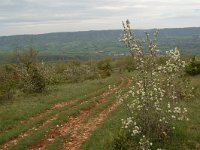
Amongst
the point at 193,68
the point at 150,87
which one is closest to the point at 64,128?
the point at 150,87

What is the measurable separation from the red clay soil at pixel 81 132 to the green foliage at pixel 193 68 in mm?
21994

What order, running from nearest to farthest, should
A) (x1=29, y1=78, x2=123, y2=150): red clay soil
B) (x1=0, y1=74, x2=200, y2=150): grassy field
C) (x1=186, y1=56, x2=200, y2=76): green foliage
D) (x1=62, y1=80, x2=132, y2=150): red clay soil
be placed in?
1. (x1=0, y1=74, x2=200, y2=150): grassy field
2. (x1=62, y1=80, x2=132, y2=150): red clay soil
3. (x1=29, y1=78, x2=123, y2=150): red clay soil
4. (x1=186, y1=56, x2=200, y2=76): green foliage

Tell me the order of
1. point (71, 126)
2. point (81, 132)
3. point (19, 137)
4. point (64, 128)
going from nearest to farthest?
point (81, 132), point (19, 137), point (64, 128), point (71, 126)

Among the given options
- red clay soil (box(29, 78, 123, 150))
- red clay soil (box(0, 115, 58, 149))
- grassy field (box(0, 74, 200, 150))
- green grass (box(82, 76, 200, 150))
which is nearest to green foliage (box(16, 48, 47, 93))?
grassy field (box(0, 74, 200, 150))

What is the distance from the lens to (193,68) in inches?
1639

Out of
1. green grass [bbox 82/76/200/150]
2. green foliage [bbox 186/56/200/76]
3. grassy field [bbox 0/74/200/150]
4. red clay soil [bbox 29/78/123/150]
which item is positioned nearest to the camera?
green grass [bbox 82/76/200/150]

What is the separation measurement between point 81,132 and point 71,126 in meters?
1.78

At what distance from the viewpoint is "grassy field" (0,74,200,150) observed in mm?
15211

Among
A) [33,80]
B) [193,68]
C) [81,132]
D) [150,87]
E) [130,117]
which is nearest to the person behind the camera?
[130,117]

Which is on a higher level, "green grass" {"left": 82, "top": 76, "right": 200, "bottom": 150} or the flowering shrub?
the flowering shrub

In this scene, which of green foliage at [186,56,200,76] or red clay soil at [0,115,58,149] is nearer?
red clay soil at [0,115,58,149]

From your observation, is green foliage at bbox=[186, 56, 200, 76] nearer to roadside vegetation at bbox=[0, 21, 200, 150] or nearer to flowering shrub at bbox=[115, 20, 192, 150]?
roadside vegetation at bbox=[0, 21, 200, 150]

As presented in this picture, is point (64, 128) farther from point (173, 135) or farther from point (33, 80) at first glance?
point (33, 80)

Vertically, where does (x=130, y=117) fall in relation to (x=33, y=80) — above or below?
above
